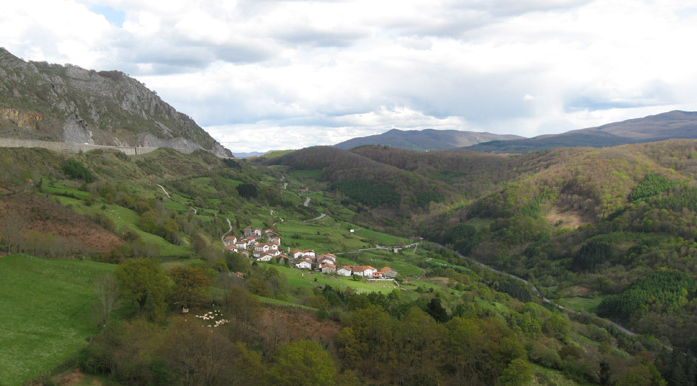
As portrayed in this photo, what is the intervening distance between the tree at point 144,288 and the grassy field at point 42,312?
341 centimetres

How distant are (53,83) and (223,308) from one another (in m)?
166

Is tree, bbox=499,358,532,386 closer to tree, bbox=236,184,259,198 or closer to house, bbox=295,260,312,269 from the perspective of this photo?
house, bbox=295,260,312,269

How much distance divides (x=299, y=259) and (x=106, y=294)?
183ft

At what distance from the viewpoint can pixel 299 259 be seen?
91250mm

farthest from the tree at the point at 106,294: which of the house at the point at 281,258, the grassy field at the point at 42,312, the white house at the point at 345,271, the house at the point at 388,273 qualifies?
the house at the point at 388,273

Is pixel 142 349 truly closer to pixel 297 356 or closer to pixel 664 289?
pixel 297 356

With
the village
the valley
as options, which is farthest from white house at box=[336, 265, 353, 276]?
the valley

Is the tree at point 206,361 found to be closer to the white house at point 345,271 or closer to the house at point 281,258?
the house at point 281,258

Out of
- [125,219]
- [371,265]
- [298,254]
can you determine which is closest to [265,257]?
[298,254]

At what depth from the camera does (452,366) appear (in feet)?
131

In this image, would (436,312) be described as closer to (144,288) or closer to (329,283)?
(329,283)

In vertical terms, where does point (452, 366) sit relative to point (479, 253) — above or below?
above

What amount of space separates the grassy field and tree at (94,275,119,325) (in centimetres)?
94

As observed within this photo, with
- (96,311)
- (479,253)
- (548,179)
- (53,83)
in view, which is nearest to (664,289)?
(479,253)
